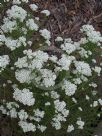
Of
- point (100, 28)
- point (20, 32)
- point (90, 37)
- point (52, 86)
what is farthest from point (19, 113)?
point (100, 28)

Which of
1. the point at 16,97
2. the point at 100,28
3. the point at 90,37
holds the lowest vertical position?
the point at 100,28

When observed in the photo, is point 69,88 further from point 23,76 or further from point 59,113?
point 23,76

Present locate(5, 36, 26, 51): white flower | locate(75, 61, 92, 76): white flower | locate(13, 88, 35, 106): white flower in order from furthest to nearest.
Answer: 1. locate(75, 61, 92, 76): white flower
2. locate(5, 36, 26, 51): white flower
3. locate(13, 88, 35, 106): white flower

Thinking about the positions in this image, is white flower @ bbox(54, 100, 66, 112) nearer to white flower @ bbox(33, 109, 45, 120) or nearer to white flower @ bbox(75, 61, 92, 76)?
white flower @ bbox(33, 109, 45, 120)

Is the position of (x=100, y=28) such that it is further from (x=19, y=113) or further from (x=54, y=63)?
(x=19, y=113)

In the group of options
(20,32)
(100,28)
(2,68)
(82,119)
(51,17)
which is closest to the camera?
(2,68)

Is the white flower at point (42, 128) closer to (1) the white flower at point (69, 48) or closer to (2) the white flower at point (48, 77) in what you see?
(2) the white flower at point (48, 77)

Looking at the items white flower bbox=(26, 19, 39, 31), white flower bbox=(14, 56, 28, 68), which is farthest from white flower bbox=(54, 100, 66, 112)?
white flower bbox=(26, 19, 39, 31)

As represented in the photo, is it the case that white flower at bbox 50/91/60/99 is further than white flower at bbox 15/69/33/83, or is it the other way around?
white flower at bbox 50/91/60/99
